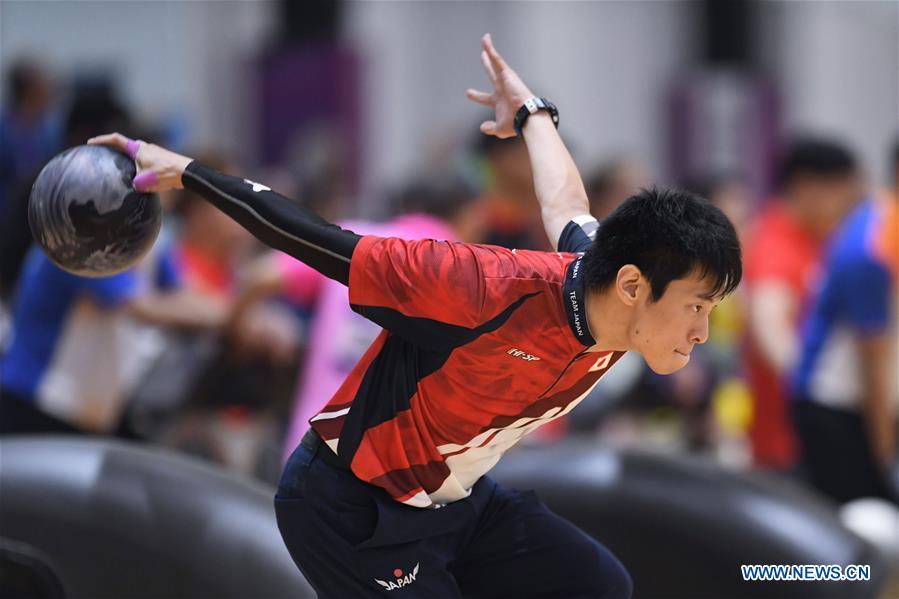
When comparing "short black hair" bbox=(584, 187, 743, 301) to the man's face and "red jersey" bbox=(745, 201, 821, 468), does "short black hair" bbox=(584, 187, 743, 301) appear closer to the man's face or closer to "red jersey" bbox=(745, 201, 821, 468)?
the man's face

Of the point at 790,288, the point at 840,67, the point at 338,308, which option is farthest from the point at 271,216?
the point at 840,67

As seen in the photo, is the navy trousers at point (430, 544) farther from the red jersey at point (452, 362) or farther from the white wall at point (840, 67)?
the white wall at point (840, 67)

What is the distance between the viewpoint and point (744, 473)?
4754mm

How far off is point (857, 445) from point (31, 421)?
125 inches

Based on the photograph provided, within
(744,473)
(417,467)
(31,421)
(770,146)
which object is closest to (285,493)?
(417,467)

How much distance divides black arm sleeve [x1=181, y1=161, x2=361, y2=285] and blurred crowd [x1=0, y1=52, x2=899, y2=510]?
1647 mm

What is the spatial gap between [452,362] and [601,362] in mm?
336

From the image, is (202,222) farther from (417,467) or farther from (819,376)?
(417,467)

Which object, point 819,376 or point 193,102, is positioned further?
point 193,102

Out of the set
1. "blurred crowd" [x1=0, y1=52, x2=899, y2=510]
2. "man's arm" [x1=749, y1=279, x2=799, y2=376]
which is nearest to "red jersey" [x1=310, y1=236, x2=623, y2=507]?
"blurred crowd" [x1=0, y1=52, x2=899, y2=510]

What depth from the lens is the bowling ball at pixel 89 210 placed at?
2959 millimetres

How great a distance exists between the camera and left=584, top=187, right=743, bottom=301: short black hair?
2.64 m

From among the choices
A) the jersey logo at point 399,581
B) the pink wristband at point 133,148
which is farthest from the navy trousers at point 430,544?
the pink wristband at point 133,148

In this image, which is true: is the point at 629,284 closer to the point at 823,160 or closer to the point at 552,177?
the point at 552,177
